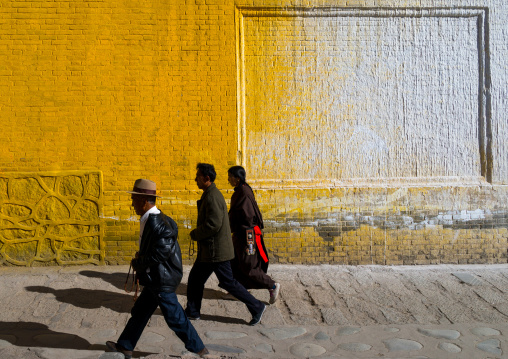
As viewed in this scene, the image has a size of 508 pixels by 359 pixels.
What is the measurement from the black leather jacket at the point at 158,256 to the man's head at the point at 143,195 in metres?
0.16

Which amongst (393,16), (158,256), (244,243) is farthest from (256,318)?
(393,16)

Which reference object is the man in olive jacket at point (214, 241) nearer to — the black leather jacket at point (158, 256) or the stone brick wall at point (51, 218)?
the black leather jacket at point (158, 256)

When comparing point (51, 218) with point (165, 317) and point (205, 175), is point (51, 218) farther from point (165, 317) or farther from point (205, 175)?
point (165, 317)

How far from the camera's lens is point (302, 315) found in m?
5.82

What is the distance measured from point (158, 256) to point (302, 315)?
233 centimetres

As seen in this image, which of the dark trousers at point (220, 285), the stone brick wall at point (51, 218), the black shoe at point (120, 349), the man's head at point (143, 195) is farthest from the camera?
the stone brick wall at point (51, 218)

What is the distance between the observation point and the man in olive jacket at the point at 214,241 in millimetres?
5273

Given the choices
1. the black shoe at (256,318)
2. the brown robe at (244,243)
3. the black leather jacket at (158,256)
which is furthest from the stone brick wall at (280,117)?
the black leather jacket at (158,256)

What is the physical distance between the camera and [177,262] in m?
4.37

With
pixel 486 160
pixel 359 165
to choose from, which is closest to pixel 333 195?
pixel 359 165

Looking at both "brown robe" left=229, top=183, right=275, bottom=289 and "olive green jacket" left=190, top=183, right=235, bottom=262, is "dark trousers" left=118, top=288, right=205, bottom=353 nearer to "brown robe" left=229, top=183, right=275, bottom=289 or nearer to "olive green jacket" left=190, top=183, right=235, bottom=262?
"olive green jacket" left=190, top=183, right=235, bottom=262

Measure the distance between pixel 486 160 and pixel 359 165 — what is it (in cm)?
211

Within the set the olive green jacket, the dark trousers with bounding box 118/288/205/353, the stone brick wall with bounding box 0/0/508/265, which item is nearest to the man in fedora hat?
the dark trousers with bounding box 118/288/205/353

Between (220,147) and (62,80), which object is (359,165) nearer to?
(220,147)
